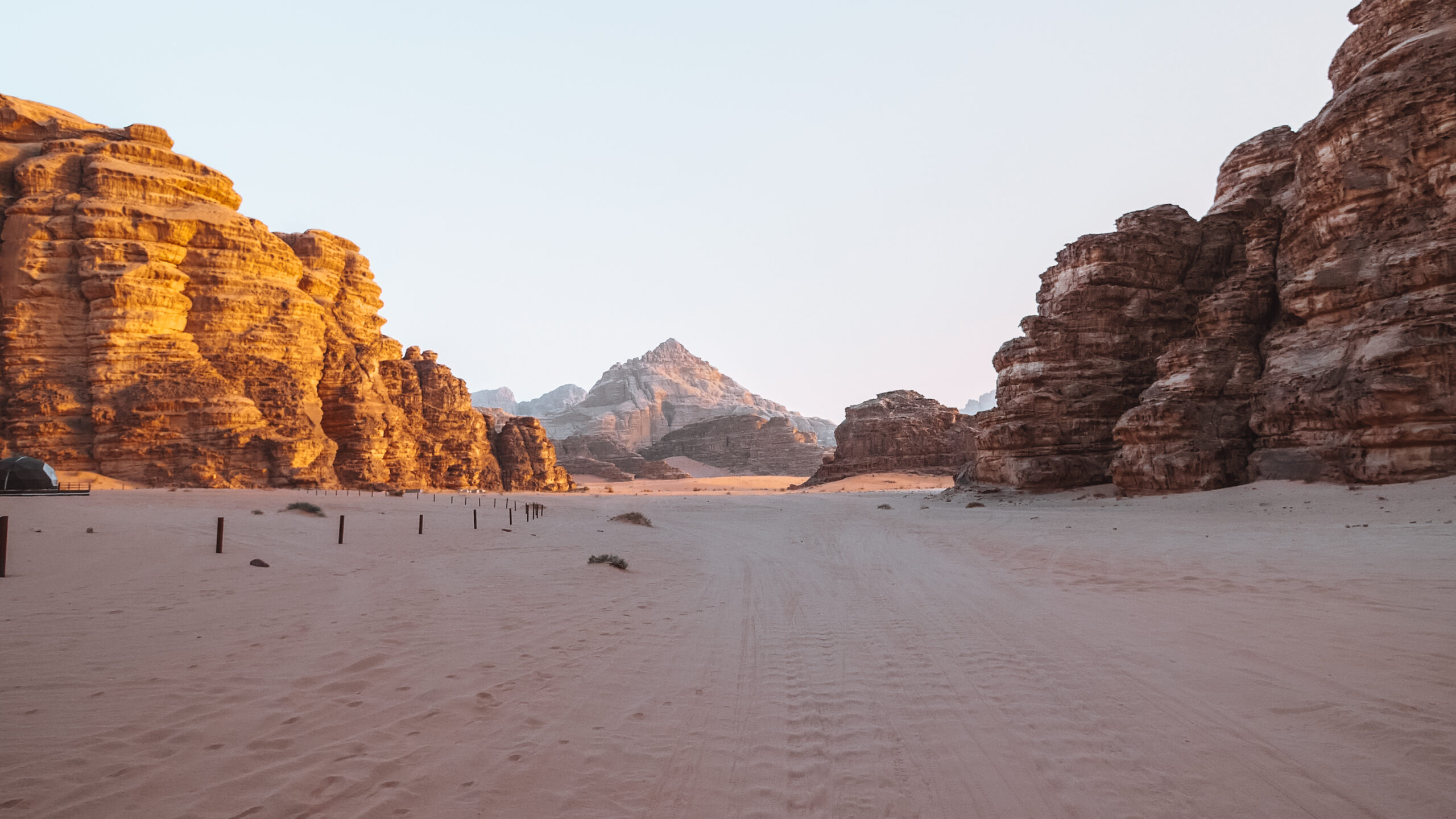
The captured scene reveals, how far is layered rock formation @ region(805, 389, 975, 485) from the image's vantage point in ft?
196

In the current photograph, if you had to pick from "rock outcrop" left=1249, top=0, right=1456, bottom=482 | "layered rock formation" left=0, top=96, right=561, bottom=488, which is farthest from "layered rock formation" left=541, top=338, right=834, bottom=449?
"rock outcrop" left=1249, top=0, right=1456, bottom=482

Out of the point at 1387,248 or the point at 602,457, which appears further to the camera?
the point at 602,457

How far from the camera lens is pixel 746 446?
3994 inches

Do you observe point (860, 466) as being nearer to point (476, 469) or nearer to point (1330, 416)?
point (476, 469)

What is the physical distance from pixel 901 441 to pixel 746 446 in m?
42.2

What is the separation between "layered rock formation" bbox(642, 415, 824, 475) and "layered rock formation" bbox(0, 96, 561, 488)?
64309 mm

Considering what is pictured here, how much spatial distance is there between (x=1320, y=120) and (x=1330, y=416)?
9.01 m

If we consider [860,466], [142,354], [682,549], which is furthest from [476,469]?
[682,549]

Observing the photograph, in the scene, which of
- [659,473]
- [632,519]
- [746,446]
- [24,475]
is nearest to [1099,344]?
[632,519]

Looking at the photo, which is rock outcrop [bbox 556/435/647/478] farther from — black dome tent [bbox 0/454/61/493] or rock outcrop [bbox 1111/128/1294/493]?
rock outcrop [bbox 1111/128/1294/493]

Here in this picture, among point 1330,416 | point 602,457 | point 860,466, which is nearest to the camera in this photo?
point 1330,416

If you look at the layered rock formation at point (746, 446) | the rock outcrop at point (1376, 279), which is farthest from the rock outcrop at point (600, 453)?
the rock outcrop at point (1376, 279)

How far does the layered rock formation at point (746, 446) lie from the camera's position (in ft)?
315

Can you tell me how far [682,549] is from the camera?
1434cm
